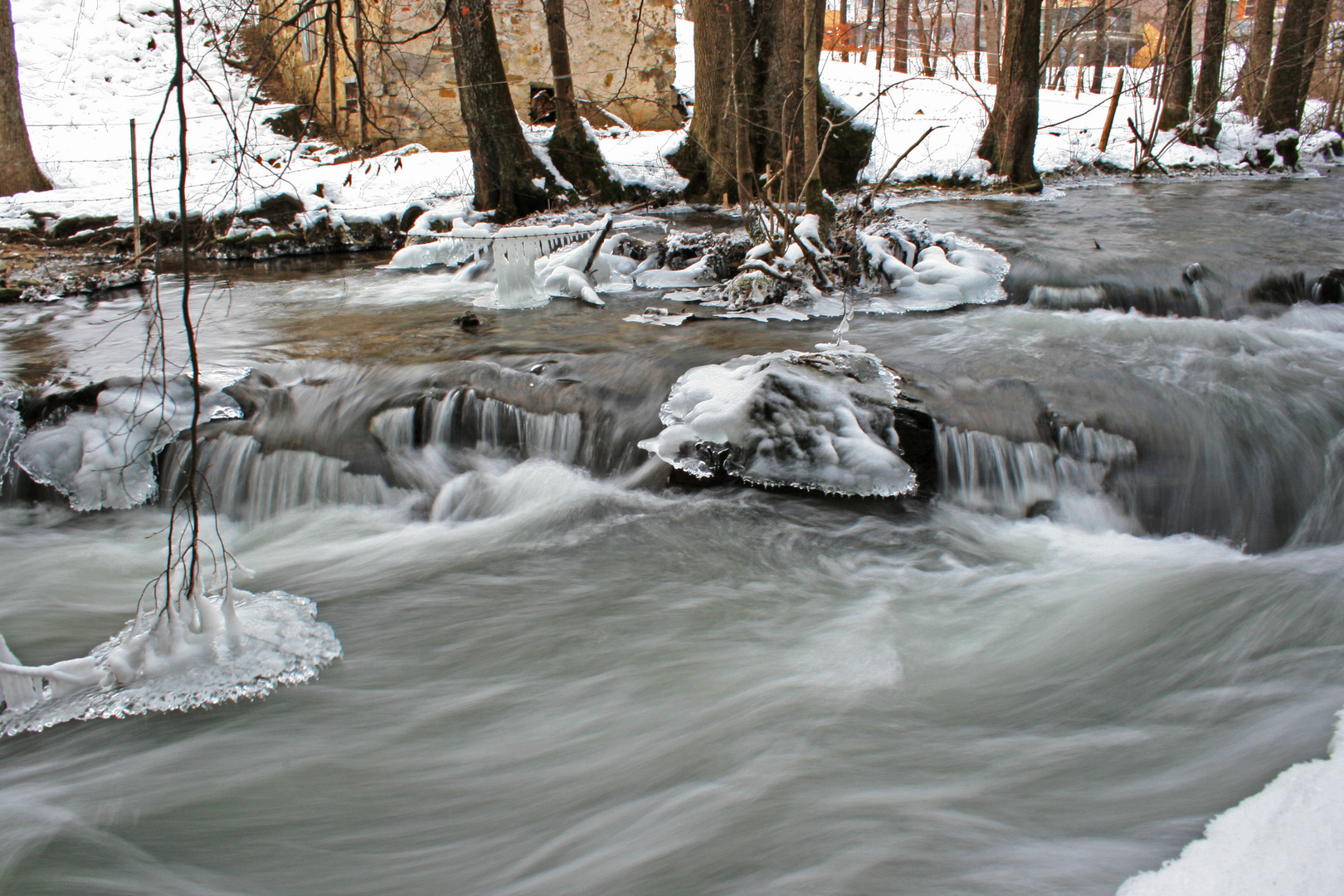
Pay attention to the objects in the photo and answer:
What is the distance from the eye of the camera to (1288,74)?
14523mm

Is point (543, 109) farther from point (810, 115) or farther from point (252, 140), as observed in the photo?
point (810, 115)

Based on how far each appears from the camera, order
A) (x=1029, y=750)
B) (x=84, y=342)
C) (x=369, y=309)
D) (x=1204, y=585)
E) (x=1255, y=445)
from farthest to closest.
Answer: (x=369, y=309)
(x=84, y=342)
(x=1255, y=445)
(x=1204, y=585)
(x=1029, y=750)

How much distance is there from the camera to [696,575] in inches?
150

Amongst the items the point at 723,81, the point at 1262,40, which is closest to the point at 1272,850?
the point at 723,81

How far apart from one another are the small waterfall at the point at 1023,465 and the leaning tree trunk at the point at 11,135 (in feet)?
41.5

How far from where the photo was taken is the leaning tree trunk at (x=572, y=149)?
37.7ft

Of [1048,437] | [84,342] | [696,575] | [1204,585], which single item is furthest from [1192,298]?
[84,342]

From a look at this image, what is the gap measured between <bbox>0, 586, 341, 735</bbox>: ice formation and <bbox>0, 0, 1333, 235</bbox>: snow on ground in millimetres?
5471

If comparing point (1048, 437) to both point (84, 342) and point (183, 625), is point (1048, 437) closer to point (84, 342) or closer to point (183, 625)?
point (183, 625)

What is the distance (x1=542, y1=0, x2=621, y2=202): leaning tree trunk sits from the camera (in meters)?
11.5

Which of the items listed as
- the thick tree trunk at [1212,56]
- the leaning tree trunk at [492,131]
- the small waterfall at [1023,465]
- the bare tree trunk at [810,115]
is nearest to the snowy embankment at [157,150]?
the leaning tree trunk at [492,131]

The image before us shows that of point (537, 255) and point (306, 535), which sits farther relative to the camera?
point (537, 255)

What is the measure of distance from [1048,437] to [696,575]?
2.00 metres

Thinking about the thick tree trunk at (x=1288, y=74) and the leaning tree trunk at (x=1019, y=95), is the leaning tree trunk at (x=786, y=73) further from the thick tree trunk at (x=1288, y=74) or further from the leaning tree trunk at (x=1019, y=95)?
the thick tree trunk at (x=1288, y=74)
